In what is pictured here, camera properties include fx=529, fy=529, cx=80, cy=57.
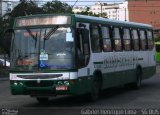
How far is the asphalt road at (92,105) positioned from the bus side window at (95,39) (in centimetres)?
173

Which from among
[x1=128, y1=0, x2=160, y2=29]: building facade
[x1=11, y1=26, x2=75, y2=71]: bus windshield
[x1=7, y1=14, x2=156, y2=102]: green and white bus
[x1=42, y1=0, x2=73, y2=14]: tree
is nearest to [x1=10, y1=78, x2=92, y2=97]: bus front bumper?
[x1=7, y1=14, x2=156, y2=102]: green and white bus

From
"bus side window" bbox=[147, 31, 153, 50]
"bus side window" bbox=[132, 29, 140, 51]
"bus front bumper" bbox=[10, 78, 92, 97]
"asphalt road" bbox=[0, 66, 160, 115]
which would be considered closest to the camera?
"asphalt road" bbox=[0, 66, 160, 115]

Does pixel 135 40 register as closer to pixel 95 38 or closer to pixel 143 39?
pixel 143 39

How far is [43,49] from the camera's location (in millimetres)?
15547

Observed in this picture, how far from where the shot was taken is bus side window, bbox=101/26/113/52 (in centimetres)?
1811

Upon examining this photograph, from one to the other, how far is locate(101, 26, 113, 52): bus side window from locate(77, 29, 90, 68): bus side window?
1688 millimetres

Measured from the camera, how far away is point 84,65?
16062 millimetres

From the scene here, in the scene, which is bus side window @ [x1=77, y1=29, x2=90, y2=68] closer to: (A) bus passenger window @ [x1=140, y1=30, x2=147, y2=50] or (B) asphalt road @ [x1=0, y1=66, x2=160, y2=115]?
(B) asphalt road @ [x1=0, y1=66, x2=160, y2=115]

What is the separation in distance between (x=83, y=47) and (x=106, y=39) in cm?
238

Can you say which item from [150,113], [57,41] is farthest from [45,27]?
[150,113]

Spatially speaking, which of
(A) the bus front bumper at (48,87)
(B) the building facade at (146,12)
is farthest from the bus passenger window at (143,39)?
(B) the building facade at (146,12)

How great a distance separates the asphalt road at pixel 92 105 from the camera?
13988 millimetres

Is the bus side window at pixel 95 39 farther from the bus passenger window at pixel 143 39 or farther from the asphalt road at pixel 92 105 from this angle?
the bus passenger window at pixel 143 39

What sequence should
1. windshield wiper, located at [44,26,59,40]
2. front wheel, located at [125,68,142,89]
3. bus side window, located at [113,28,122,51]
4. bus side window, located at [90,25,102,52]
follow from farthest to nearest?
front wheel, located at [125,68,142,89] → bus side window, located at [113,28,122,51] → bus side window, located at [90,25,102,52] → windshield wiper, located at [44,26,59,40]
